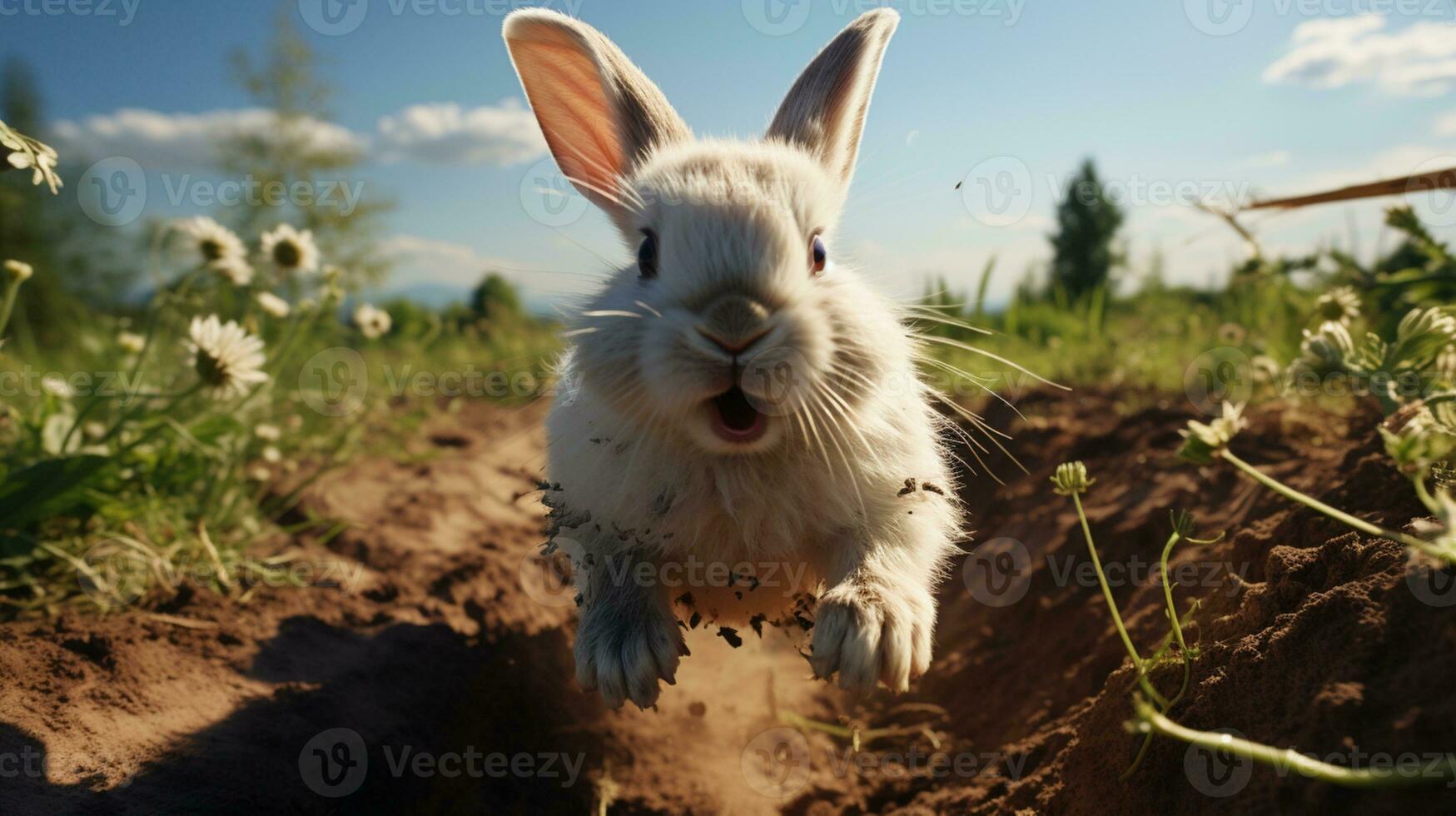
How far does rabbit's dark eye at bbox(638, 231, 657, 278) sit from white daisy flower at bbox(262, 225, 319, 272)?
7.88ft

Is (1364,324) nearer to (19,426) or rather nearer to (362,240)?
(19,426)

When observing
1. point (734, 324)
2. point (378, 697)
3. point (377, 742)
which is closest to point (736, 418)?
point (734, 324)

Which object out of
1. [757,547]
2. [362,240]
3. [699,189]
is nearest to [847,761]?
[757,547]

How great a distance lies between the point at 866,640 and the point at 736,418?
0.66 metres

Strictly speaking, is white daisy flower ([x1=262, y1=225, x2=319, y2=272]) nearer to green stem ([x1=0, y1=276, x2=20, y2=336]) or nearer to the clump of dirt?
green stem ([x1=0, y1=276, x2=20, y2=336])

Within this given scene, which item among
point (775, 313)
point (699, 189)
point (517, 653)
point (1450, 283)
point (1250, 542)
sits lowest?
point (517, 653)

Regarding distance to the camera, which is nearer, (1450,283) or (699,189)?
(699,189)

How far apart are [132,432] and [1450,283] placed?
5.86 meters

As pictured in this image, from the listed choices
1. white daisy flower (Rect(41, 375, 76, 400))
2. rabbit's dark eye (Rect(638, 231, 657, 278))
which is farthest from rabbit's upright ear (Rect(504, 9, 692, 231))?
white daisy flower (Rect(41, 375, 76, 400))

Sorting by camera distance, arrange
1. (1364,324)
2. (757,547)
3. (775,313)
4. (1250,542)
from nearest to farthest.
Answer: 1. (775,313)
2. (757,547)
3. (1250,542)
4. (1364,324)

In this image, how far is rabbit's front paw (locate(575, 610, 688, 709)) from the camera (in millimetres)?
2254

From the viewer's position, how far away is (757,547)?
2.48 metres

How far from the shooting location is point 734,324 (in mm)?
2057

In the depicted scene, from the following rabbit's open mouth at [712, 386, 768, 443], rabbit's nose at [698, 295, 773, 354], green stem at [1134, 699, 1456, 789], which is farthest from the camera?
rabbit's open mouth at [712, 386, 768, 443]
